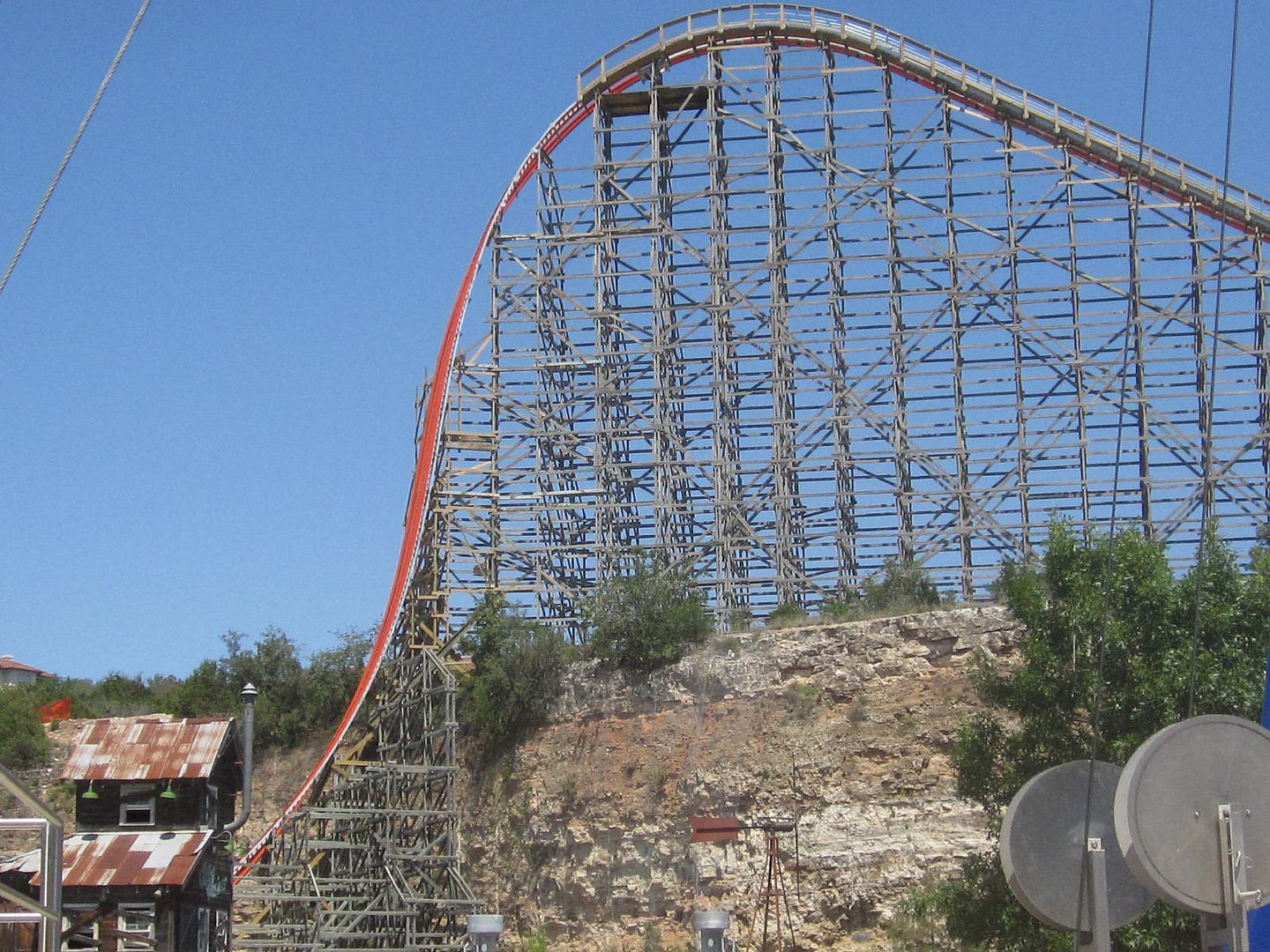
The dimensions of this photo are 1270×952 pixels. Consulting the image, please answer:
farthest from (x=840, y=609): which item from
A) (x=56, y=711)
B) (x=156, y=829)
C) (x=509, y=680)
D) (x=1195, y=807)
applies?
(x=1195, y=807)

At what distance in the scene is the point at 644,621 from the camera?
26.0m

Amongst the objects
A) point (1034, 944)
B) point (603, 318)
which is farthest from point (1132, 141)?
point (1034, 944)

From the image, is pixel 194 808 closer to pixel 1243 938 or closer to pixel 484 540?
pixel 484 540

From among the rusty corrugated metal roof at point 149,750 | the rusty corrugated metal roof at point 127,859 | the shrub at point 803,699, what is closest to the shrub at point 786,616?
the shrub at point 803,699

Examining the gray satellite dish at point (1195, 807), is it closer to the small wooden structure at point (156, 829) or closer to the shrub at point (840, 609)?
the small wooden structure at point (156, 829)

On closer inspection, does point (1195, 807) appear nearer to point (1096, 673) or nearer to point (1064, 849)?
point (1064, 849)

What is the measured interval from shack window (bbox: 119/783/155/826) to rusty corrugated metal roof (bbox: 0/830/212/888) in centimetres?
77

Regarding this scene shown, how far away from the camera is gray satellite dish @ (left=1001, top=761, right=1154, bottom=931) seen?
980cm

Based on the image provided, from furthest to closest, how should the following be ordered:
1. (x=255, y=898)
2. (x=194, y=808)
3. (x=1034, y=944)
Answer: (x=255, y=898) → (x=194, y=808) → (x=1034, y=944)

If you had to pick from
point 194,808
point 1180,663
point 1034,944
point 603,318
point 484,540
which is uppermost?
point 603,318

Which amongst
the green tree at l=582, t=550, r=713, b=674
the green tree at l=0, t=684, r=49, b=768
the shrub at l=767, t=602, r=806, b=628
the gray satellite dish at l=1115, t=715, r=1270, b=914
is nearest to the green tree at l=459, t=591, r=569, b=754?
the green tree at l=582, t=550, r=713, b=674

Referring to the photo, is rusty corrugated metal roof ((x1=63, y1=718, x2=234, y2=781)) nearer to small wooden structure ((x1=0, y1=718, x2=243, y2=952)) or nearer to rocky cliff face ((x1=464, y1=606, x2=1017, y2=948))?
small wooden structure ((x1=0, y1=718, x2=243, y2=952))

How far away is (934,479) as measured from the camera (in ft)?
87.8

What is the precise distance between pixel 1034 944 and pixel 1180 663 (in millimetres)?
2818
